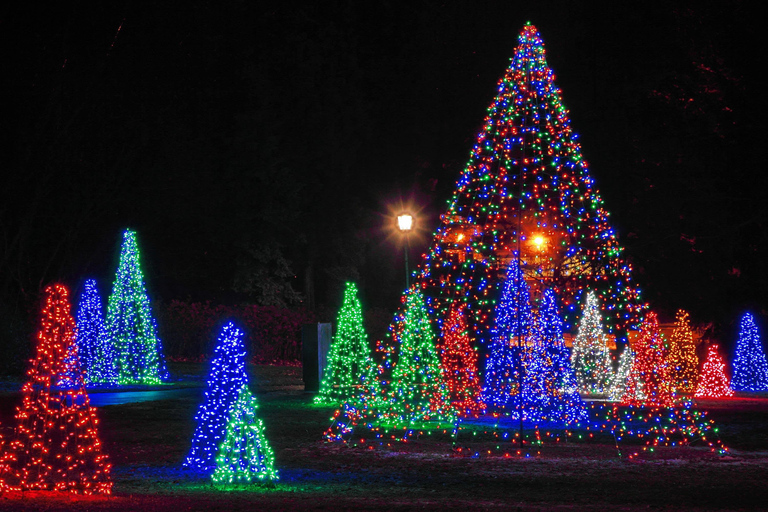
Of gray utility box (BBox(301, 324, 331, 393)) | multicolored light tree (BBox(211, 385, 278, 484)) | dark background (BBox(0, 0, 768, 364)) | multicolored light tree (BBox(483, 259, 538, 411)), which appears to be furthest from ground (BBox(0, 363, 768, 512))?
dark background (BBox(0, 0, 768, 364))

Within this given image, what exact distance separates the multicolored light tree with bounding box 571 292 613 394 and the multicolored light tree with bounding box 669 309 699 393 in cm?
326

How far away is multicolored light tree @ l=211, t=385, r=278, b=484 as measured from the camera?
27.8 ft

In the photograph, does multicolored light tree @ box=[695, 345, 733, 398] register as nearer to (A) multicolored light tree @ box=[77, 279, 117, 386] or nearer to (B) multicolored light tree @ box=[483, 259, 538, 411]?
(B) multicolored light tree @ box=[483, 259, 538, 411]

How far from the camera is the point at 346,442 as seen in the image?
11602 millimetres

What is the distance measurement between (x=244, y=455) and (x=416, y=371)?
581cm

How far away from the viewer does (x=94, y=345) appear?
800 inches

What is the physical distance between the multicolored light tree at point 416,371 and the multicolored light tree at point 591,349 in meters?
4.32

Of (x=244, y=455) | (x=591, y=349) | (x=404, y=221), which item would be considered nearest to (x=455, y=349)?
(x=591, y=349)

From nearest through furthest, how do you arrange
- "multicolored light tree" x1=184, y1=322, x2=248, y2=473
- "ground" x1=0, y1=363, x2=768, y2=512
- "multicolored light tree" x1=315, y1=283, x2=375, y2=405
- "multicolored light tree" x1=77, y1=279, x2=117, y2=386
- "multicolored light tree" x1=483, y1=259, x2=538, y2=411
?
"ground" x1=0, y1=363, x2=768, y2=512 → "multicolored light tree" x1=184, y1=322, x2=248, y2=473 → "multicolored light tree" x1=483, y1=259, x2=538, y2=411 → "multicolored light tree" x1=315, y1=283, x2=375, y2=405 → "multicolored light tree" x1=77, y1=279, x2=117, y2=386

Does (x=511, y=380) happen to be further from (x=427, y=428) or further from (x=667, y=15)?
(x=667, y=15)

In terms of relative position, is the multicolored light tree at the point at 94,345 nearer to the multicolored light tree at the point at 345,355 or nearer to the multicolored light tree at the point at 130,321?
the multicolored light tree at the point at 130,321

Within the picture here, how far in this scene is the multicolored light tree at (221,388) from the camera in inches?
344

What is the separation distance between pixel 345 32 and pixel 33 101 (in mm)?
15503

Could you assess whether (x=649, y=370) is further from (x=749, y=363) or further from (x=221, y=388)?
(x=221, y=388)
